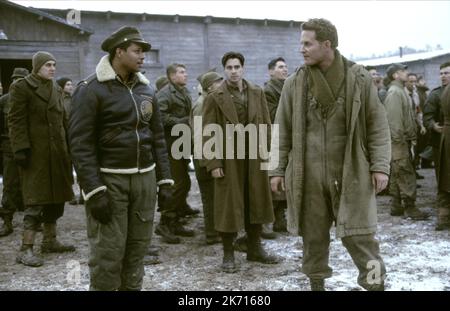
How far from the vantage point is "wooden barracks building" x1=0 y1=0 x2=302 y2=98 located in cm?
1571

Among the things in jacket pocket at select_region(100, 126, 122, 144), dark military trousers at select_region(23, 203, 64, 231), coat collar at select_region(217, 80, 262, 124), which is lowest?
dark military trousers at select_region(23, 203, 64, 231)

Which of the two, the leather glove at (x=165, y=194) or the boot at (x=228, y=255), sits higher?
the leather glove at (x=165, y=194)

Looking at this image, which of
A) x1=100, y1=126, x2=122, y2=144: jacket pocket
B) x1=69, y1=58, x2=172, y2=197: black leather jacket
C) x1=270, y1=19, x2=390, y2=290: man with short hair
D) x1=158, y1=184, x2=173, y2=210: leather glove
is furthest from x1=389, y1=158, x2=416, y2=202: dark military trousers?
x1=100, y1=126, x2=122, y2=144: jacket pocket

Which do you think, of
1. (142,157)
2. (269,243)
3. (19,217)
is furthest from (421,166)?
(142,157)

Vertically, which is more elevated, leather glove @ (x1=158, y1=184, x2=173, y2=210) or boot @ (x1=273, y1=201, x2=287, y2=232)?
leather glove @ (x1=158, y1=184, x2=173, y2=210)

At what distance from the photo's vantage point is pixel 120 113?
3662 mm

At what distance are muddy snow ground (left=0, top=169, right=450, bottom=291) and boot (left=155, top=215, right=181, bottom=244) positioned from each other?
10 cm

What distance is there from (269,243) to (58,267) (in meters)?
2.62

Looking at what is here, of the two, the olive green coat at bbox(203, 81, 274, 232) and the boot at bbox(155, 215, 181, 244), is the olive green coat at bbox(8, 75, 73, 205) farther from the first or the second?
the olive green coat at bbox(203, 81, 274, 232)

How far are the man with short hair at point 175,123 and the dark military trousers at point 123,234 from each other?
283cm

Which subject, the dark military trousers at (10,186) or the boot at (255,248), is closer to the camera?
the boot at (255,248)

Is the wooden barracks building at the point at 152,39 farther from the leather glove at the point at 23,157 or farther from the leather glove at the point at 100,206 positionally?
the leather glove at the point at 100,206

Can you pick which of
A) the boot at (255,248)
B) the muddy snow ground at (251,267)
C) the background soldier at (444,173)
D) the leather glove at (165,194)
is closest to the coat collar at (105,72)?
the leather glove at (165,194)

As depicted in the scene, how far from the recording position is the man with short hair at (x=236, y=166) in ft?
17.6
